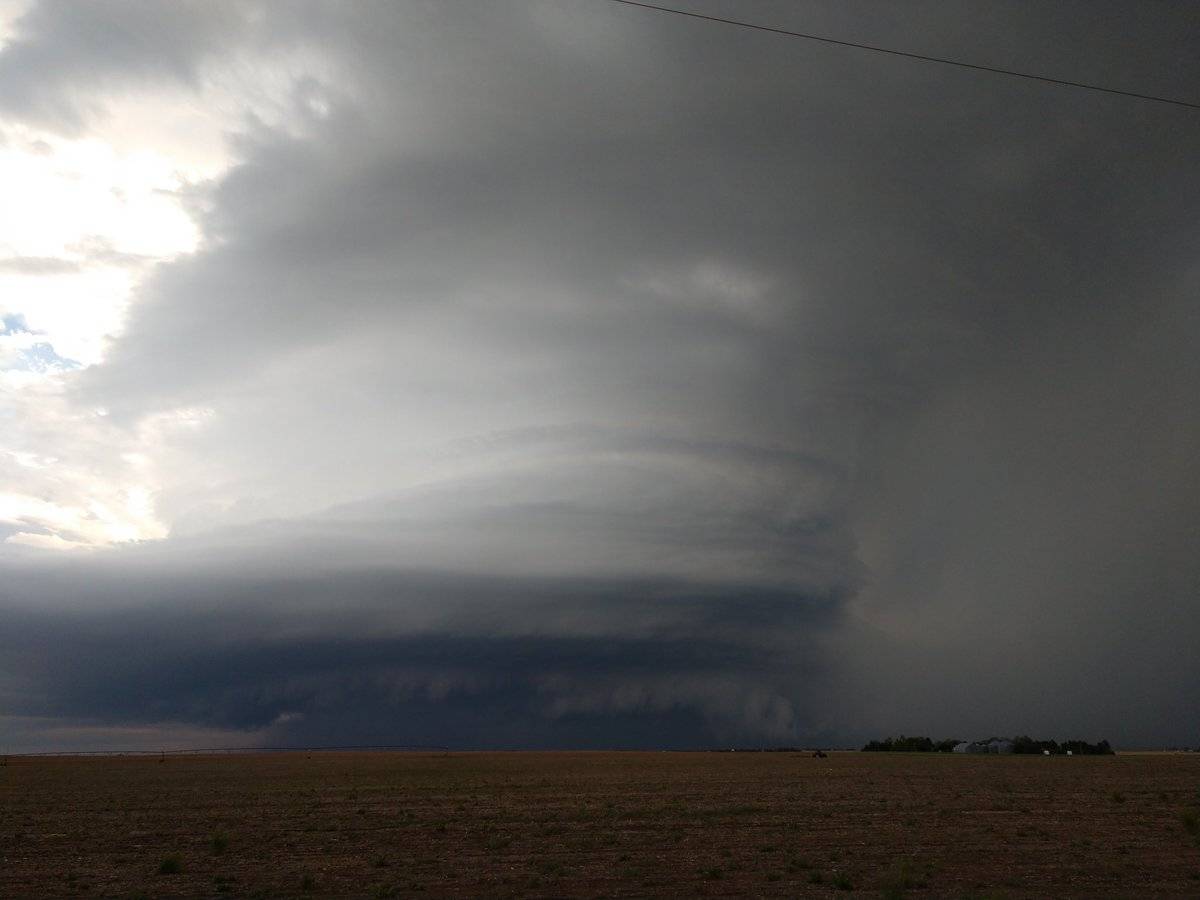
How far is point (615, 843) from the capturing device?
120 feet

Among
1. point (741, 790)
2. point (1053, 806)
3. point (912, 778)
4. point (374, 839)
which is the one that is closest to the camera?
point (374, 839)

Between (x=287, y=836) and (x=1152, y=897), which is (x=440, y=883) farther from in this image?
(x=1152, y=897)

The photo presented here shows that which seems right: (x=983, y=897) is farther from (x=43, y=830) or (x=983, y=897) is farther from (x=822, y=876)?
(x=43, y=830)

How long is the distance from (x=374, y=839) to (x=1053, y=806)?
126 ft

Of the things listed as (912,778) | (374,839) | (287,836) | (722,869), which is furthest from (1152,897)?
(912,778)

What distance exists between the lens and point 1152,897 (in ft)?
86.2

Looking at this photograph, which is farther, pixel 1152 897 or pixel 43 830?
pixel 43 830

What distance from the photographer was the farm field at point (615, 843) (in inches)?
1131

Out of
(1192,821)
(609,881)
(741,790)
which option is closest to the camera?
(609,881)

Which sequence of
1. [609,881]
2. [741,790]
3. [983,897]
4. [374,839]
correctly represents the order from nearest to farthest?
[983,897]
[609,881]
[374,839]
[741,790]

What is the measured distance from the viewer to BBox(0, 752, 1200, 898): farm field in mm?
28734

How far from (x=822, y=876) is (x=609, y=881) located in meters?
6.82

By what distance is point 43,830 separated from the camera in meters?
45.1

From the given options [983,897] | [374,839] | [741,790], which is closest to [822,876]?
[983,897]
